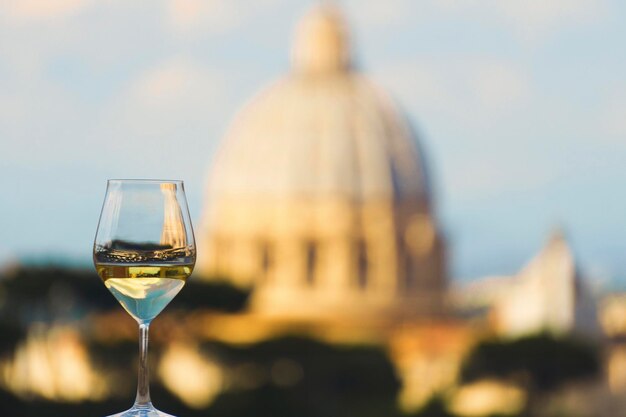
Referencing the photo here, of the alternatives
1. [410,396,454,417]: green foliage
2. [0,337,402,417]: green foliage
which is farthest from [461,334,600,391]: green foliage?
[410,396,454,417]: green foliage

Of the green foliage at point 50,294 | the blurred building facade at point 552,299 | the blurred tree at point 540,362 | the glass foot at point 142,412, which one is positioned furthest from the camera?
the blurred building facade at point 552,299

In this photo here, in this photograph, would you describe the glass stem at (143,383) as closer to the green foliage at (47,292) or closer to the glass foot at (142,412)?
the glass foot at (142,412)

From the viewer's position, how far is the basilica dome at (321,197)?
2613 inches

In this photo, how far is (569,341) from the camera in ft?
133

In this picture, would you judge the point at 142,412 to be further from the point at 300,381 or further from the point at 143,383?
the point at 300,381

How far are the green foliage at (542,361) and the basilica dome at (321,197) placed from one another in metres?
25.5

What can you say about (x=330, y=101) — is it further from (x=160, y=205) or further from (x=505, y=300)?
(x=160, y=205)

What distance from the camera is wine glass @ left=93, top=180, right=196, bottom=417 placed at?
10.3ft

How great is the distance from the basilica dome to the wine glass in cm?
6225

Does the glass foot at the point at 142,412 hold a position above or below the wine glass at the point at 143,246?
below

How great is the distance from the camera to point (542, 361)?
38906 mm

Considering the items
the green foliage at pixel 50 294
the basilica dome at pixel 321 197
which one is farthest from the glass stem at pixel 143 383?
the basilica dome at pixel 321 197

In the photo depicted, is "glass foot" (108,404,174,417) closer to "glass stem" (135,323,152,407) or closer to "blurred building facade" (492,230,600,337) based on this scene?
"glass stem" (135,323,152,407)

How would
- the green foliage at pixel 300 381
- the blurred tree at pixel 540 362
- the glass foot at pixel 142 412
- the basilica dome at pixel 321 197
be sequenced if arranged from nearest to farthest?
the glass foot at pixel 142 412 → the green foliage at pixel 300 381 → the blurred tree at pixel 540 362 → the basilica dome at pixel 321 197
